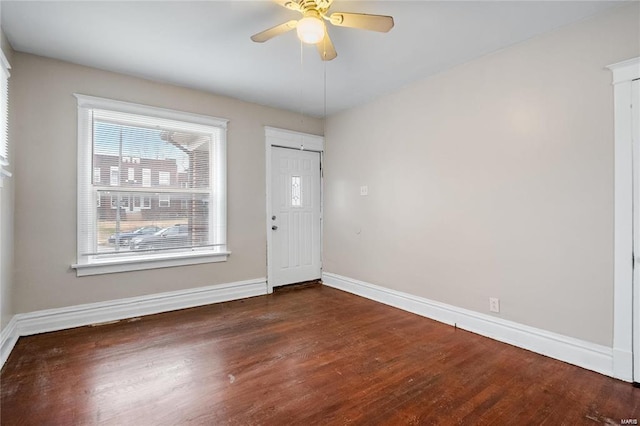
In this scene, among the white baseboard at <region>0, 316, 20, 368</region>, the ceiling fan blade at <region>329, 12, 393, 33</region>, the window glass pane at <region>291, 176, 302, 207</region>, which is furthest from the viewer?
the window glass pane at <region>291, 176, 302, 207</region>

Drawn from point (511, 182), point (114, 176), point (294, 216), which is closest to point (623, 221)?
point (511, 182)

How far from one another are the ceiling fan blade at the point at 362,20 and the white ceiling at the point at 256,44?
11.5 inches

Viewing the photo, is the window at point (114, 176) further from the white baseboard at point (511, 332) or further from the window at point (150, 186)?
the white baseboard at point (511, 332)

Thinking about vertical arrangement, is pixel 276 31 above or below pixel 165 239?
above

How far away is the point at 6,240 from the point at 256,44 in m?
2.71

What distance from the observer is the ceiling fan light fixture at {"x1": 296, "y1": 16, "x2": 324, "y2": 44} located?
1893 mm

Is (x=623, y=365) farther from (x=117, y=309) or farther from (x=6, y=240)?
(x=6, y=240)

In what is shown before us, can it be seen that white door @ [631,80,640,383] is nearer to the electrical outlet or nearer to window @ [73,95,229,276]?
the electrical outlet

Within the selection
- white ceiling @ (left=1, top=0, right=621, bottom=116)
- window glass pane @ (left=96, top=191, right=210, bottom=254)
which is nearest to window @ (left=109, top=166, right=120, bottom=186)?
window glass pane @ (left=96, top=191, right=210, bottom=254)

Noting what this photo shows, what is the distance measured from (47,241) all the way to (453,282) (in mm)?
4034

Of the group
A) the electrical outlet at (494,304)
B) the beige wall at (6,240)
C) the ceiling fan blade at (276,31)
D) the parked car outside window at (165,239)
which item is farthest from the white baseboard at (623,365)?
the beige wall at (6,240)

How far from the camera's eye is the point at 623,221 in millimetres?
2102

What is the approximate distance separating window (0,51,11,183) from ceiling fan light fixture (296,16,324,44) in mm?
2359

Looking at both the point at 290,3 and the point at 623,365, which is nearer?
the point at 290,3
